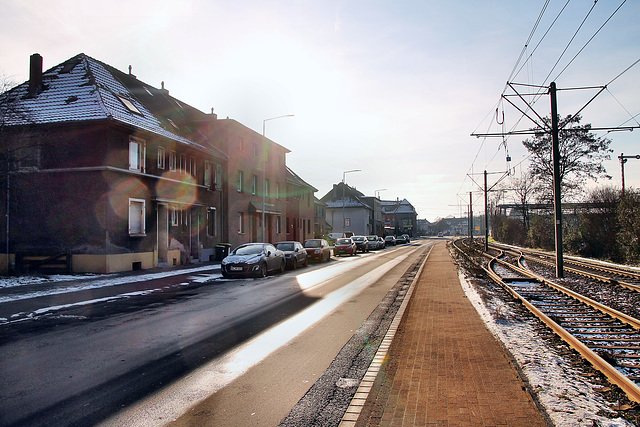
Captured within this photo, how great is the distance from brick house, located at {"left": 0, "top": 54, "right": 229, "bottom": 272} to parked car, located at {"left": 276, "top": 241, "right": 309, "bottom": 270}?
241 inches

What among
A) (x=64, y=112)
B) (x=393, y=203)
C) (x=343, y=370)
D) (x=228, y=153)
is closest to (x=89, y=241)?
(x=64, y=112)

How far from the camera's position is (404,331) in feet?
25.2

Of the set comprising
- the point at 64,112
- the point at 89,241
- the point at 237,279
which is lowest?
the point at 237,279

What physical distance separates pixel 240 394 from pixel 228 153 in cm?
2875

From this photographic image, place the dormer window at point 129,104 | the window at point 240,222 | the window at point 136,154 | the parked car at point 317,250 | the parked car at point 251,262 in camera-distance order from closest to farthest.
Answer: the parked car at point 251,262, the window at point 136,154, the dormer window at point 129,104, the parked car at point 317,250, the window at point 240,222

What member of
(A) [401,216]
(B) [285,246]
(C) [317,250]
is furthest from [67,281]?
(A) [401,216]

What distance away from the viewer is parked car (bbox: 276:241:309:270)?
22.7m

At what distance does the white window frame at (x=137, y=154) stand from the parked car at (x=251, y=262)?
21.9 ft

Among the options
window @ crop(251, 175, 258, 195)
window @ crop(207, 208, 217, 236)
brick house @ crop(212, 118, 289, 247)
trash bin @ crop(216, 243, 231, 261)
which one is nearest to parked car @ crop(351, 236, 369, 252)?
brick house @ crop(212, 118, 289, 247)

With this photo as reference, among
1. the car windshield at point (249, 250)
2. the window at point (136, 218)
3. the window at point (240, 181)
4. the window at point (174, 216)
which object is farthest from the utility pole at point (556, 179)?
the window at point (240, 181)

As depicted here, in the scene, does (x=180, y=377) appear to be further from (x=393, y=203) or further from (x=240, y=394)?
(x=393, y=203)

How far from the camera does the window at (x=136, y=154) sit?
20953 mm

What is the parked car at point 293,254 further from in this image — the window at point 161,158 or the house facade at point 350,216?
the house facade at point 350,216

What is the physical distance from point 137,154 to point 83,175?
8.95 feet
